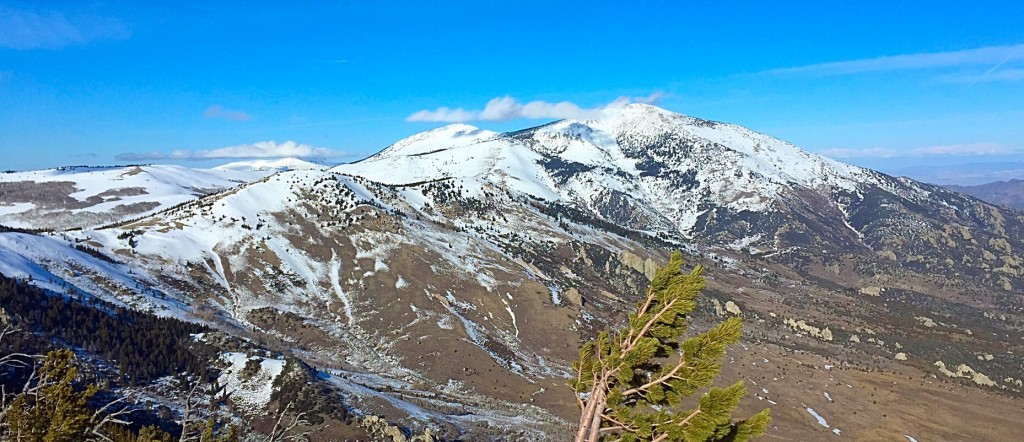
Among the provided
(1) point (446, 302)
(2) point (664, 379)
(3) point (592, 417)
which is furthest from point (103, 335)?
(2) point (664, 379)

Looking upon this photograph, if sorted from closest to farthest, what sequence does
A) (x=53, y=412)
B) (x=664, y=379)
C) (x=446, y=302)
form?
(x=53, y=412) → (x=664, y=379) → (x=446, y=302)

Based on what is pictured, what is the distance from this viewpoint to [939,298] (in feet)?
541

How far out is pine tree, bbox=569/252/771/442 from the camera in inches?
432

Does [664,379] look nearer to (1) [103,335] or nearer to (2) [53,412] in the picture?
(2) [53,412]

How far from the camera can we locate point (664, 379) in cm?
1150

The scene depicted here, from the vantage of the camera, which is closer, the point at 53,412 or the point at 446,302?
the point at 53,412

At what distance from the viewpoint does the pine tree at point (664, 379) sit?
432 inches

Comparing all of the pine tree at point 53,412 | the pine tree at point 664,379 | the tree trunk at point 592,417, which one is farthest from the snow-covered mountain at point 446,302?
the pine tree at point 664,379

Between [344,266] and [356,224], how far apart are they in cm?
1497

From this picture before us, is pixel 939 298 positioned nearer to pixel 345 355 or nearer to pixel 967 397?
pixel 967 397

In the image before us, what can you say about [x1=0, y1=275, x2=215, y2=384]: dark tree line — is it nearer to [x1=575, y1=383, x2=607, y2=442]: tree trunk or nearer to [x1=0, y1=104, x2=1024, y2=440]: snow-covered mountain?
[x1=0, y1=104, x2=1024, y2=440]: snow-covered mountain

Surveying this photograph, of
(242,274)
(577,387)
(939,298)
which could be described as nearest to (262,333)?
(242,274)

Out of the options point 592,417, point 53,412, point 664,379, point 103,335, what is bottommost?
point 103,335

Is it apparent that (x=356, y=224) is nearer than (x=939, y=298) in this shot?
Yes
